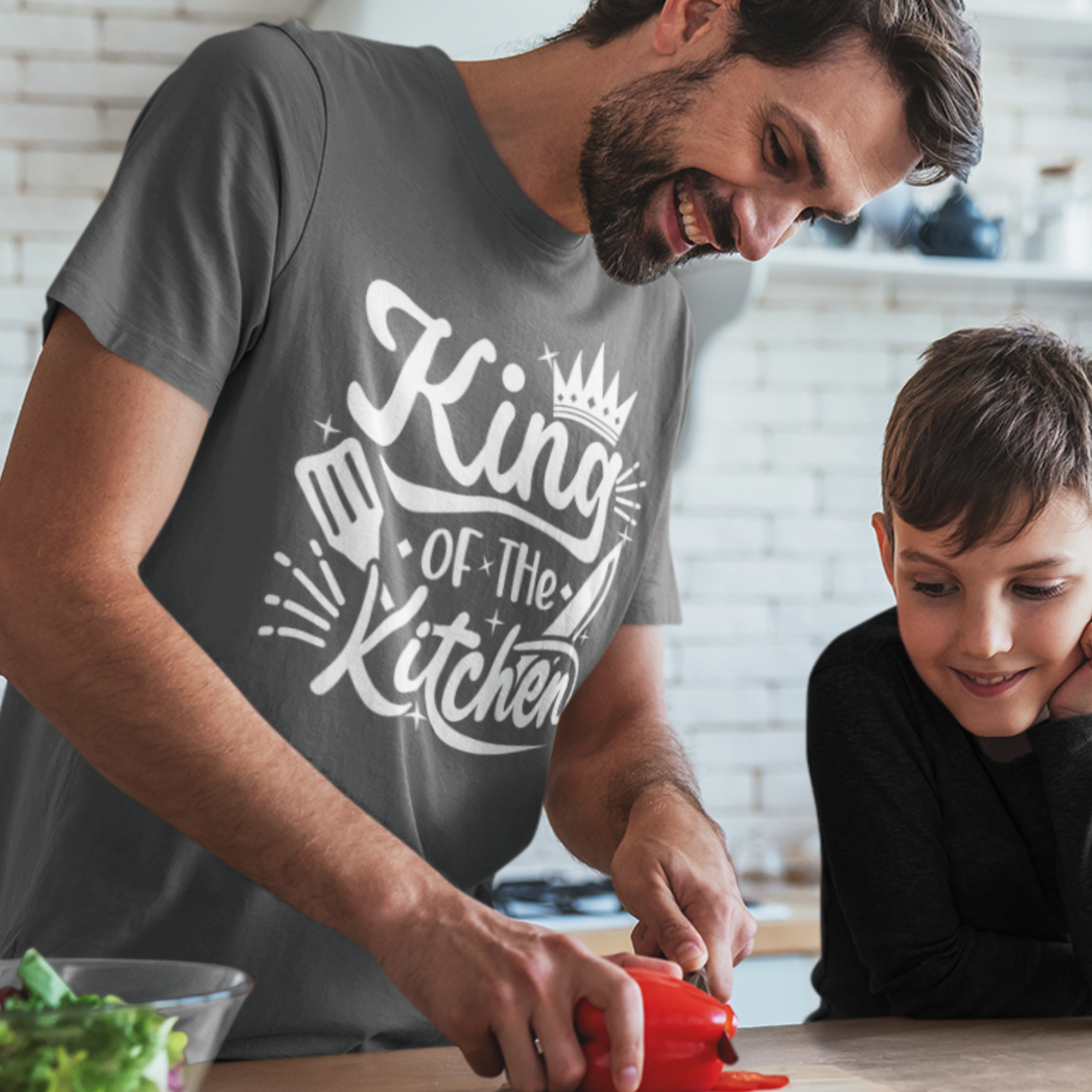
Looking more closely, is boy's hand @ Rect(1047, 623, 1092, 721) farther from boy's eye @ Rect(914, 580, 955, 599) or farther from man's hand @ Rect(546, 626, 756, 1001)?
man's hand @ Rect(546, 626, 756, 1001)

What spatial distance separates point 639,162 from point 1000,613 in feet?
1.74

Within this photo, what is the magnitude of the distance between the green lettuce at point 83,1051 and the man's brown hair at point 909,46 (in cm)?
87

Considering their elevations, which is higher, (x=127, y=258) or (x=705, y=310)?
(x=705, y=310)

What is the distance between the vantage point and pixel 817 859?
2.76 metres

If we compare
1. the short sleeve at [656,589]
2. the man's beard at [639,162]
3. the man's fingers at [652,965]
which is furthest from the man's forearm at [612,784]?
the man's beard at [639,162]

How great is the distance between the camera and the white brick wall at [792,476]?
279 centimetres

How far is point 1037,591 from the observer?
1.20 metres

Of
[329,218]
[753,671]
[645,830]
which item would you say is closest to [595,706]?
[645,830]

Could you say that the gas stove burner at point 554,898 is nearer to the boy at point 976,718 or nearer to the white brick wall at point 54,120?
the boy at point 976,718

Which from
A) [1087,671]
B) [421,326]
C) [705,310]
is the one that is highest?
[705,310]

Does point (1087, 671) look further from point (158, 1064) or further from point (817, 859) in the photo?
point (817, 859)

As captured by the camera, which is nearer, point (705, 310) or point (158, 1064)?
point (158, 1064)

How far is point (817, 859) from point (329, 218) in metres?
2.15

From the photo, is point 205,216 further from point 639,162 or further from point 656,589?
point 656,589
